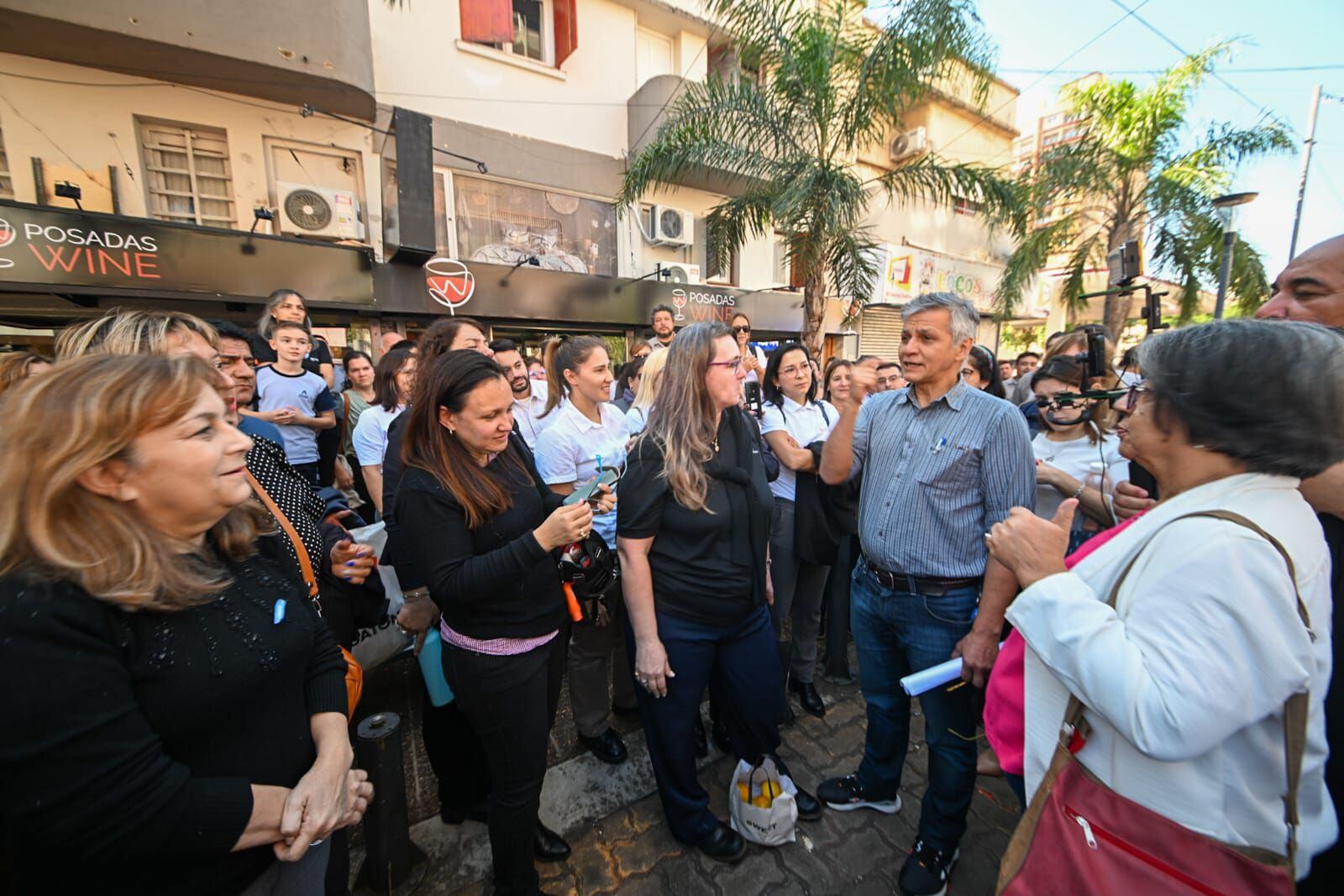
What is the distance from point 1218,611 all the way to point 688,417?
5.11 feet

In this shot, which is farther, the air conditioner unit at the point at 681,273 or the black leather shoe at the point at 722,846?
the air conditioner unit at the point at 681,273

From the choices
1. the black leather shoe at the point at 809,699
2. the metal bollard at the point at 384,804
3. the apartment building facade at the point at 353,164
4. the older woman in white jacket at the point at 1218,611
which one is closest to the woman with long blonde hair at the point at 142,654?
the metal bollard at the point at 384,804

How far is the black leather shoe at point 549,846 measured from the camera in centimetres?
221

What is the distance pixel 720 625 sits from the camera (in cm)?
214

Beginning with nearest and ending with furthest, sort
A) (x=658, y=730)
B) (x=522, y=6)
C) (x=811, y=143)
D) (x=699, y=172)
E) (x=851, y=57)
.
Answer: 1. (x=658, y=730)
2. (x=851, y=57)
3. (x=811, y=143)
4. (x=522, y=6)
5. (x=699, y=172)

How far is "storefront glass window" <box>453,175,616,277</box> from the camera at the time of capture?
9.09 metres

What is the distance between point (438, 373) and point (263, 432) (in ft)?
3.28

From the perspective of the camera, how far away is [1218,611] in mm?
1000

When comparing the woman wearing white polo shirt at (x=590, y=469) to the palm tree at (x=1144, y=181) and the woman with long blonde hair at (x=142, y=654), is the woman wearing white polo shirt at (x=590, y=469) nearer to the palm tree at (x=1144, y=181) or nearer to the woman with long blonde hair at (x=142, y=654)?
the woman with long blonde hair at (x=142, y=654)

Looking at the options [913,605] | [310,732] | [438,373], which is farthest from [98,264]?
[913,605]

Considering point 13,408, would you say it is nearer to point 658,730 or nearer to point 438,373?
point 438,373

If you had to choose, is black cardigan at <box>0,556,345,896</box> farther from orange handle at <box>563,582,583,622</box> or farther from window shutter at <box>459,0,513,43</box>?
window shutter at <box>459,0,513,43</box>

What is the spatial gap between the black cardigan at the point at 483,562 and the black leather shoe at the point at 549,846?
3.34 ft

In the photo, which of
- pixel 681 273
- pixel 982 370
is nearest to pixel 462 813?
pixel 982 370
